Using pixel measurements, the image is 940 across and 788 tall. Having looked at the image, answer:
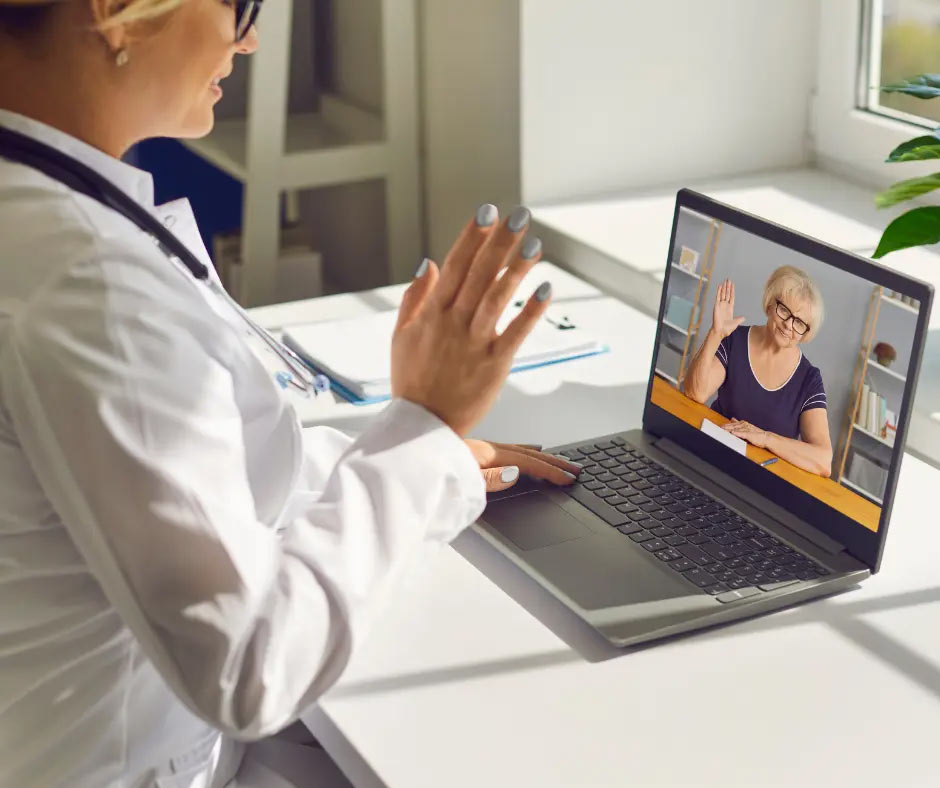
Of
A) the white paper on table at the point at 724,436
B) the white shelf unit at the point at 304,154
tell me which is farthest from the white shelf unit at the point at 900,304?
the white shelf unit at the point at 304,154

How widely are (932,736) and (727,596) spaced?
8.0 inches

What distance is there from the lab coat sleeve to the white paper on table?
1.59ft

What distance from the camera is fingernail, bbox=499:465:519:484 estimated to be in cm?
123

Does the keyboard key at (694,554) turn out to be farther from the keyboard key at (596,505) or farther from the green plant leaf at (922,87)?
the green plant leaf at (922,87)

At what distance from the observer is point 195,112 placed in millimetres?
984

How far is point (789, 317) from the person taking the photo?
1.16 m

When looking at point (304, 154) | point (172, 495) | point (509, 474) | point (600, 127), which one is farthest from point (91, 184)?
point (304, 154)

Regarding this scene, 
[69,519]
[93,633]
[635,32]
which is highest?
[635,32]

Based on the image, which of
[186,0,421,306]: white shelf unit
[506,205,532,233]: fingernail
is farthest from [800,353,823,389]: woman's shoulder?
[186,0,421,306]: white shelf unit

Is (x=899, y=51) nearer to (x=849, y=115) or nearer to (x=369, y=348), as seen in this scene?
(x=849, y=115)

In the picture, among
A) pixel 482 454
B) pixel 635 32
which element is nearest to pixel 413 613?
pixel 482 454

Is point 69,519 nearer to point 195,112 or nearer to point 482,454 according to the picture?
point 195,112

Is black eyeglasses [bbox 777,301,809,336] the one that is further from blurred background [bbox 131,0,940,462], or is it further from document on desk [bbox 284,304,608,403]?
blurred background [bbox 131,0,940,462]

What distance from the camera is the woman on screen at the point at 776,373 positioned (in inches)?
45.0
